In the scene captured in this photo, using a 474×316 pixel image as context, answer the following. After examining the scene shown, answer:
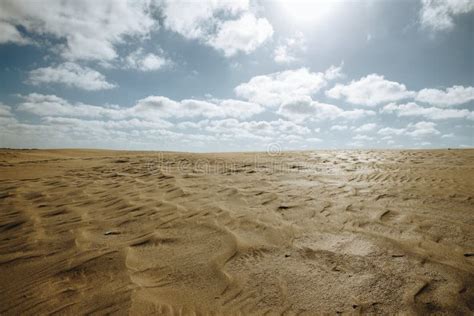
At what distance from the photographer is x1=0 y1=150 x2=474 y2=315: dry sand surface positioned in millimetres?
1974

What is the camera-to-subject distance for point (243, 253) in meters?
2.71

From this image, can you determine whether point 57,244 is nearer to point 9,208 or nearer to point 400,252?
point 9,208

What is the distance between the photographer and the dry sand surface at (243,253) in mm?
1974

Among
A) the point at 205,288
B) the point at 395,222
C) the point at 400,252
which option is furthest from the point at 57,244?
the point at 395,222

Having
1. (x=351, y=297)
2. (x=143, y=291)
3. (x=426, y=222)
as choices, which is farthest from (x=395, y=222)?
(x=143, y=291)

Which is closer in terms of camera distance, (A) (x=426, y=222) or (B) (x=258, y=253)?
(B) (x=258, y=253)

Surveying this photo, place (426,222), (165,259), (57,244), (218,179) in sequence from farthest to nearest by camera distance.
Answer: (218,179), (426,222), (57,244), (165,259)

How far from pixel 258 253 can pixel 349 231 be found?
1268 millimetres

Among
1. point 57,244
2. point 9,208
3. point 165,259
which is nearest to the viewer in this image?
point 165,259

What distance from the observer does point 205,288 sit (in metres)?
2.17

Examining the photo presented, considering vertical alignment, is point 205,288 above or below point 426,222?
below

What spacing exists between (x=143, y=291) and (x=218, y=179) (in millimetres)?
4757

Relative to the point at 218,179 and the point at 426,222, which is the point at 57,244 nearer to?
the point at 218,179

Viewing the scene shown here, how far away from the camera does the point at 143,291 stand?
2.11m
